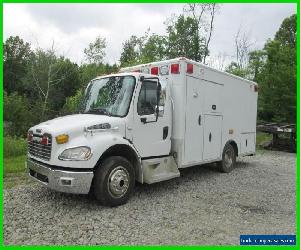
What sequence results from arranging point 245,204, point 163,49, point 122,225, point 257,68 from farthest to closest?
point 163,49, point 257,68, point 245,204, point 122,225

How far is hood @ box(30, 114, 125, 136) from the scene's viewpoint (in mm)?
5891

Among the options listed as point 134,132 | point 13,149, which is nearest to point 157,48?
point 13,149

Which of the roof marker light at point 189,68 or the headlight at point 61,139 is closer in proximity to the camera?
the headlight at point 61,139

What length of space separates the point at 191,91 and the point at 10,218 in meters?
4.77

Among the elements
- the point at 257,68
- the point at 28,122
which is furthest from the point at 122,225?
the point at 257,68

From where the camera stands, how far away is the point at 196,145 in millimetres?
8133

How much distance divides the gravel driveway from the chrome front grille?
1012mm

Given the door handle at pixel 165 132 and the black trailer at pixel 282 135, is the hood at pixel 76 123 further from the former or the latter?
the black trailer at pixel 282 135

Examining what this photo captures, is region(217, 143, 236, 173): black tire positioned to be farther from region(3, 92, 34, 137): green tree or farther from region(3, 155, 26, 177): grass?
region(3, 92, 34, 137): green tree

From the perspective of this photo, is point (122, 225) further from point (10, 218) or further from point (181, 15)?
point (181, 15)

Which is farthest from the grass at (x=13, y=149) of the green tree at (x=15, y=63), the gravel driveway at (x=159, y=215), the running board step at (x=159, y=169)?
the green tree at (x=15, y=63)

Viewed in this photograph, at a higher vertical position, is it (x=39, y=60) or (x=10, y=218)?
(x=39, y=60)

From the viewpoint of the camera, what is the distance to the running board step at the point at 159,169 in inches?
272

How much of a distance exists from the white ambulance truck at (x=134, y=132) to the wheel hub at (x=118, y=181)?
0.02 metres
